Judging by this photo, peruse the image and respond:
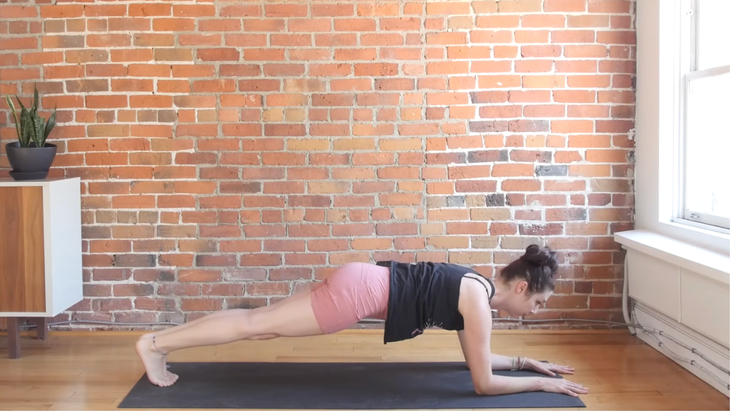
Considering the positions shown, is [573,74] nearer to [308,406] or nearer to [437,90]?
[437,90]

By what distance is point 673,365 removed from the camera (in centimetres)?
362

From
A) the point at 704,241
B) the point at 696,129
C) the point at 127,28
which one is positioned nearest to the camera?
the point at 704,241

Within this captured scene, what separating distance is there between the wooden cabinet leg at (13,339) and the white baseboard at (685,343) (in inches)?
141

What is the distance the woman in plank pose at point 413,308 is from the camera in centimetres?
305

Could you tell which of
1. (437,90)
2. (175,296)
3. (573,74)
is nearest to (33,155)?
(175,296)

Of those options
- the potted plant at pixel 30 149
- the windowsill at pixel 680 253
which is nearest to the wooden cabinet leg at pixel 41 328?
the potted plant at pixel 30 149

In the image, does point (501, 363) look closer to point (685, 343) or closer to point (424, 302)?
point (424, 302)

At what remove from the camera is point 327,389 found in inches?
128

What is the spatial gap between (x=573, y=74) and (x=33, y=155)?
321 centimetres

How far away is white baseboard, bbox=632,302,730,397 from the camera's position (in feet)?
10.7

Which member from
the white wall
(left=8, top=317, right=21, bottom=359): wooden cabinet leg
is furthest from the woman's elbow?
(left=8, top=317, right=21, bottom=359): wooden cabinet leg

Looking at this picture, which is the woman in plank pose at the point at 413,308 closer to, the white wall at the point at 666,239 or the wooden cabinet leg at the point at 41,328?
the white wall at the point at 666,239

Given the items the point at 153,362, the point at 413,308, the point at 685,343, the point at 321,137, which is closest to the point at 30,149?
the point at 153,362

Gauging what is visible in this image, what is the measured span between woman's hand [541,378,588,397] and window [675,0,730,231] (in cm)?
119
